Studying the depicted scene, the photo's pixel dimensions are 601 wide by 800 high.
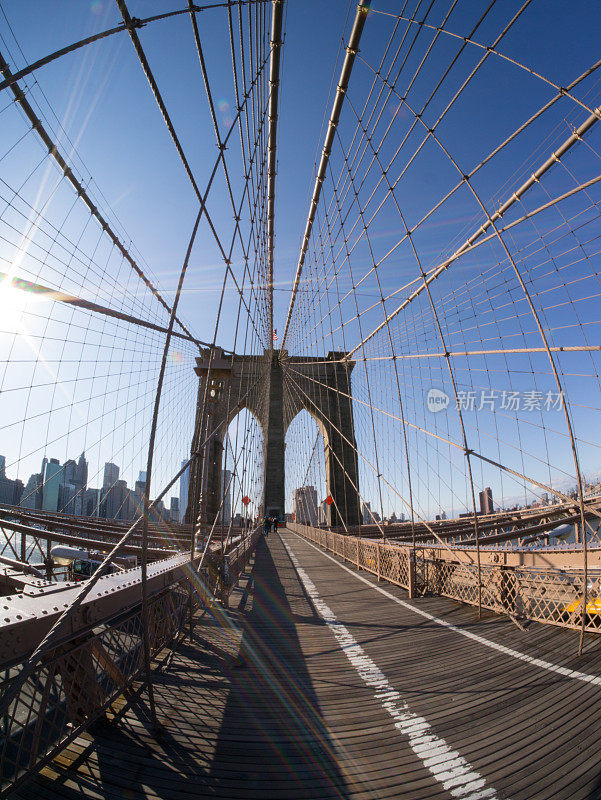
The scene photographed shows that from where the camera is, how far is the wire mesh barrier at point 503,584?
149 inches

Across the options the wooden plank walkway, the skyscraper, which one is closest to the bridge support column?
the skyscraper

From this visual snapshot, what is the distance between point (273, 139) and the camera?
30.7 feet

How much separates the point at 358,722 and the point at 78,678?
177 cm

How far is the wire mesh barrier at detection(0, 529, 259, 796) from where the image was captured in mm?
1506

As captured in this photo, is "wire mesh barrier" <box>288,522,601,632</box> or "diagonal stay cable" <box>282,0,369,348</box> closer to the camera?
"wire mesh barrier" <box>288,522,601,632</box>

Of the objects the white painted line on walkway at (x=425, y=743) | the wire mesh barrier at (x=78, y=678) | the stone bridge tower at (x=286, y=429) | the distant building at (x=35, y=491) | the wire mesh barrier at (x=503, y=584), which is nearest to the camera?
the wire mesh barrier at (x=78, y=678)

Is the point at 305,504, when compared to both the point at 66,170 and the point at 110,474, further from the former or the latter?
the point at 66,170

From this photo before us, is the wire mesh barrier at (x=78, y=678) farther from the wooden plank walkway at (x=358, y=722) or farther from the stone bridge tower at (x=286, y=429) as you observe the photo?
the stone bridge tower at (x=286, y=429)

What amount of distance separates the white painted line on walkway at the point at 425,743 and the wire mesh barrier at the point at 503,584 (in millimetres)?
2190

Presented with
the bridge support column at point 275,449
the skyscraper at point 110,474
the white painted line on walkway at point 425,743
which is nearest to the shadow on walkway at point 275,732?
the white painted line on walkway at point 425,743

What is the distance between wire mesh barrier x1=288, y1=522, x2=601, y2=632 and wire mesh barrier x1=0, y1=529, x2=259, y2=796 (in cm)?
394

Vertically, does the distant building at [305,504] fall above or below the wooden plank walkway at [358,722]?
above

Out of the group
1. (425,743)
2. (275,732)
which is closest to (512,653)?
(425,743)

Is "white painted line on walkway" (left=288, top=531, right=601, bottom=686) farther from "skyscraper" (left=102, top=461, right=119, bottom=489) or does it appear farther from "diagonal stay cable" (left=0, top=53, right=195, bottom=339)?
"skyscraper" (left=102, top=461, right=119, bottom=489)
